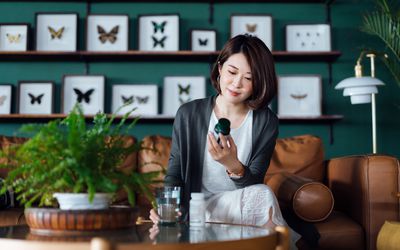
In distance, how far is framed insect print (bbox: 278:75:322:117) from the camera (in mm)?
3793

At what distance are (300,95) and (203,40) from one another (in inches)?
30.6

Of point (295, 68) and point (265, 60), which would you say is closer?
point (265, 60)

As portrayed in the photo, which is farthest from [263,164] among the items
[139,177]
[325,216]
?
[139,177]

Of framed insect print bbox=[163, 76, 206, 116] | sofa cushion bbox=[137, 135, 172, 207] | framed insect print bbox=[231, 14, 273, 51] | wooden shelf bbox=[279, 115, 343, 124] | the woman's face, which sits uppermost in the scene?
framed insect print bbox=[231, 14, 273, 51]

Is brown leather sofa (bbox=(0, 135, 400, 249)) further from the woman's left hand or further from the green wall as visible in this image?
the green wall

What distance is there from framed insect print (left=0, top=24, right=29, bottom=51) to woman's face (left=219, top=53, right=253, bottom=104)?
6.81 feet

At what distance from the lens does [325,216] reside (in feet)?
8.08

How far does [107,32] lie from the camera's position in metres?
3.83

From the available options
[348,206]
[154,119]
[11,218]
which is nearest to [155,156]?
[154,119]

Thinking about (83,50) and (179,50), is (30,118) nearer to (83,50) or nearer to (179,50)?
(83,50)

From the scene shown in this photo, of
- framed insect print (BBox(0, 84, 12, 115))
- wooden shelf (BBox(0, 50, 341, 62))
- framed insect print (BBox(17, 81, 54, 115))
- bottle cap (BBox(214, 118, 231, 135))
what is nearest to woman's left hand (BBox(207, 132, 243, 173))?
bottle cap (BBox(214, 118, 231, 135))

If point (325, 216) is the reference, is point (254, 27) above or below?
above

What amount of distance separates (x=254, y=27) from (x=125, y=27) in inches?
35.7

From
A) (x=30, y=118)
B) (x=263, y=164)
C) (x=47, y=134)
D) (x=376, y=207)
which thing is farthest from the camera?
(x=30, y=118)
